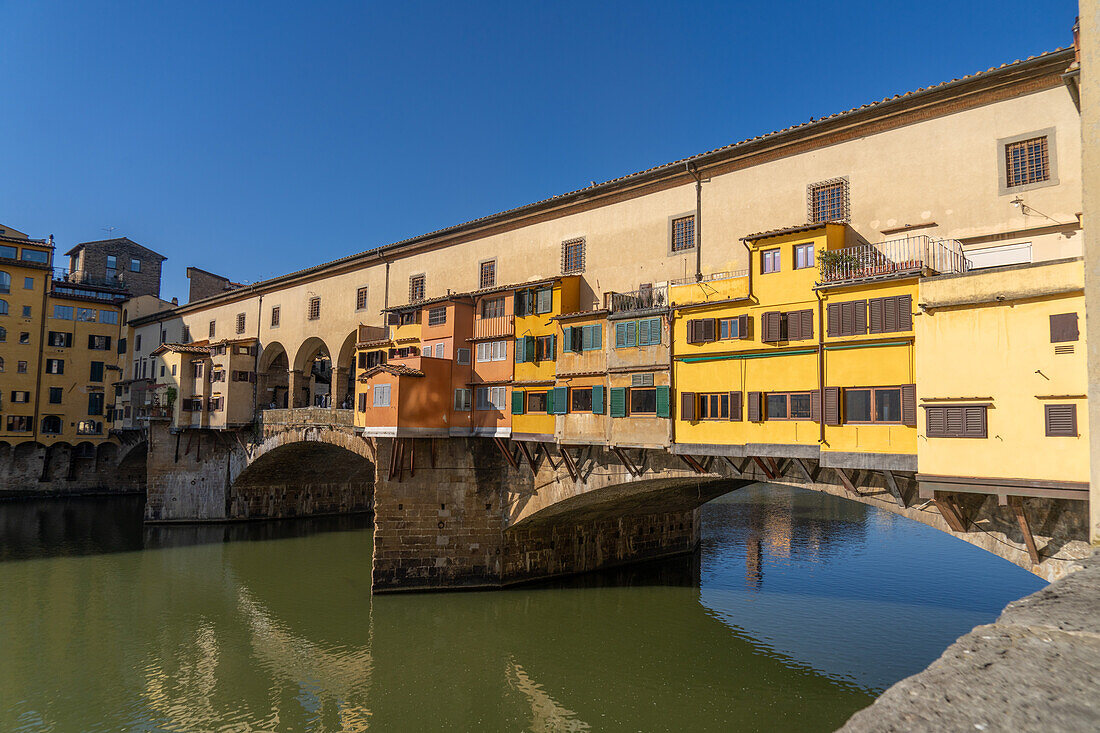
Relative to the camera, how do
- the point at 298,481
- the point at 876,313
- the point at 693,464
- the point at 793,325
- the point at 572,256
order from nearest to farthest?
the point at 876,313, the point at 793,325, the point at 693,464, the point at 572,256, the point at 298,481

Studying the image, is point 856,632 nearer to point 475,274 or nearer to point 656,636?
point 656,636

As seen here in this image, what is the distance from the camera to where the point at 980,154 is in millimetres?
19094

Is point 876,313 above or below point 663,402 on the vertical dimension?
above

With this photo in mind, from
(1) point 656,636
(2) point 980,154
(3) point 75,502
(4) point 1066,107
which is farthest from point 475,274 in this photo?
(3) point 75,502

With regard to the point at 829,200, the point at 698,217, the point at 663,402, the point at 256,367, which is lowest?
the point at 663,402

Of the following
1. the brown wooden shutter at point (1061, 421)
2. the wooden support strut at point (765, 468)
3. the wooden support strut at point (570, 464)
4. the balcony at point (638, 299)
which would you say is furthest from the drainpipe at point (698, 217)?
the brown wooden shutter at point (1061, 421)

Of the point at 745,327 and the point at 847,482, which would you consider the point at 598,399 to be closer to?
the point at 745,327

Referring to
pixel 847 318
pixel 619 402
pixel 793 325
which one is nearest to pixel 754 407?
pixel 793 325

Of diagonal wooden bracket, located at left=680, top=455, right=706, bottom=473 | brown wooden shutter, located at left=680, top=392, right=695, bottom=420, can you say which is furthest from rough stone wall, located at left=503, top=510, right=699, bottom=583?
brown wooden shutter, located at left=680, top=392, right=695, bottom=420

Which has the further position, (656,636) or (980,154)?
(656,636)

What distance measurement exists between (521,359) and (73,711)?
19.4 meters

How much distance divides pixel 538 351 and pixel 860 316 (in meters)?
13.8

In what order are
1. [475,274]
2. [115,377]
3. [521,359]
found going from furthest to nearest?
[115,377] → [475,274] → [521,359]

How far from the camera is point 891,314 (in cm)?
1781
